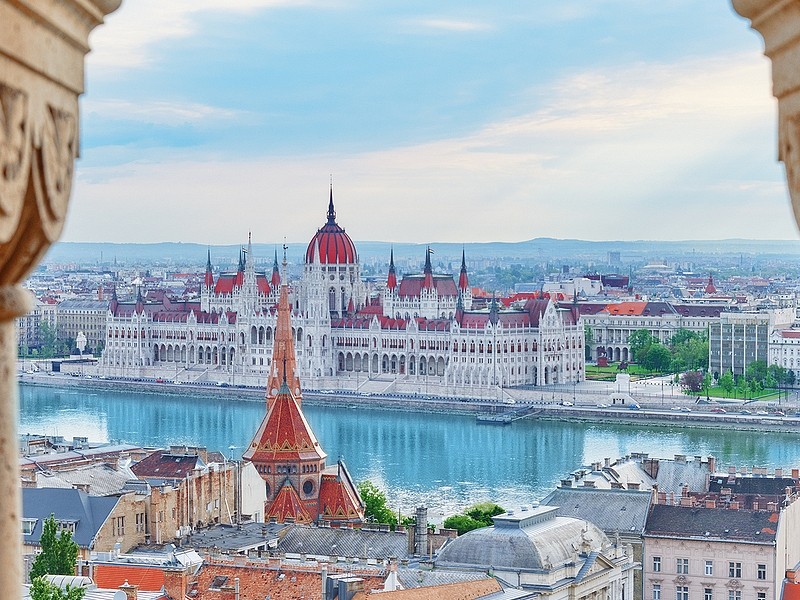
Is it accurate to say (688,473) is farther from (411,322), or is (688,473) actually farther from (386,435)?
(411,322)

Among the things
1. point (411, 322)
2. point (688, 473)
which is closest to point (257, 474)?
point (688, 473)

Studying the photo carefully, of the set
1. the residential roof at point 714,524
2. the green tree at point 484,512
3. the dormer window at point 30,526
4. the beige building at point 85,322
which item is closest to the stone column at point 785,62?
the dormer window at point 30,526

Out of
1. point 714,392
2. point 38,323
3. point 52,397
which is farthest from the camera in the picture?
point 38,323

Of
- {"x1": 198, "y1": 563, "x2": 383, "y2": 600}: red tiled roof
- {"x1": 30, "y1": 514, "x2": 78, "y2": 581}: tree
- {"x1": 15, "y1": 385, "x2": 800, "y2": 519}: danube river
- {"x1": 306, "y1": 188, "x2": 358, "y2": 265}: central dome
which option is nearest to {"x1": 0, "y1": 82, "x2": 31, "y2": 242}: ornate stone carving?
{"x1": 30, "y1": 514, "x2": 78, "y2": 581}: tree

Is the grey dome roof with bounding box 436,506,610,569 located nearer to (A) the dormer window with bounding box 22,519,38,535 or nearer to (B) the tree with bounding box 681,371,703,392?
(A) the dormer window with bounding box 22,519,38,535

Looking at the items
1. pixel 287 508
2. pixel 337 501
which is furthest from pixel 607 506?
pixel 287 508

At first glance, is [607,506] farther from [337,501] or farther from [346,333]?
[346,333]
